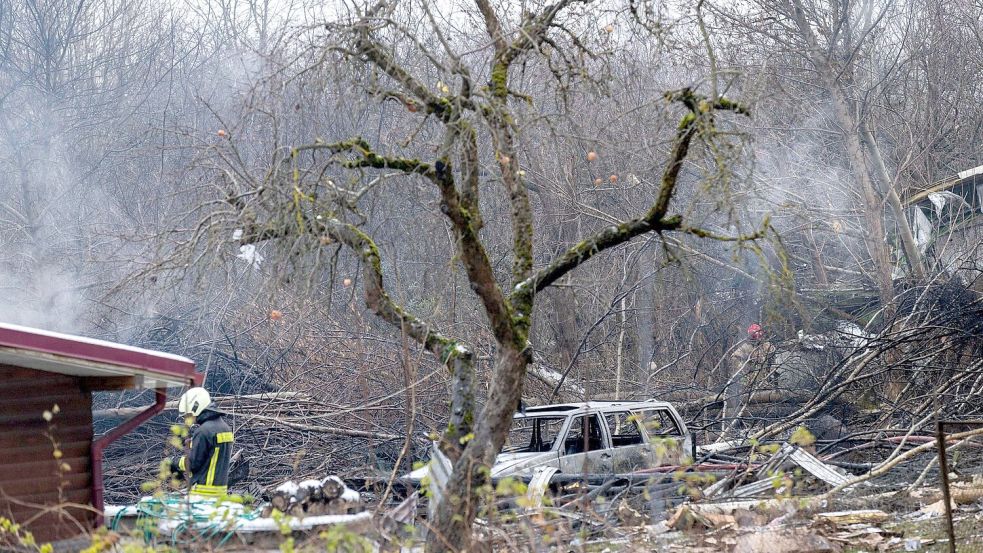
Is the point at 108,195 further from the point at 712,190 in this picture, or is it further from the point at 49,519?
the point at 712,190

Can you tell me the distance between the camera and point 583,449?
11734 mm

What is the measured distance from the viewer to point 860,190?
19.0 meters

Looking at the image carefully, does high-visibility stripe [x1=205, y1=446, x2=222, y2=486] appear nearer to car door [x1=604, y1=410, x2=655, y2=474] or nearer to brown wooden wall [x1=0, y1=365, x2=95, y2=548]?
brown wooden wall [x1=0, y1=365, x2=95, y2=548]

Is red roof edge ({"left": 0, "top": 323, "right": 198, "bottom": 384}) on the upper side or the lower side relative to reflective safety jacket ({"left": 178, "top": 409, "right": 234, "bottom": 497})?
upper

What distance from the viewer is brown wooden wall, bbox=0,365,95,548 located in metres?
7.53

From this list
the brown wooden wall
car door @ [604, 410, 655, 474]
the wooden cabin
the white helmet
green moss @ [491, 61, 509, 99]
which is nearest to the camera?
the wooden cabin

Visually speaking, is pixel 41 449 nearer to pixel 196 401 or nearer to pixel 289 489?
pixel 196 401

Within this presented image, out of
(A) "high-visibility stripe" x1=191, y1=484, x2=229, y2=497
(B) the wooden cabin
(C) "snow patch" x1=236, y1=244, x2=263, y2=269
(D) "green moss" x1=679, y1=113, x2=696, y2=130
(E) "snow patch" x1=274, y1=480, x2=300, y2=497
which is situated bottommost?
(E) "snow patch" x1=274, y1=480, x2=300, y2=497

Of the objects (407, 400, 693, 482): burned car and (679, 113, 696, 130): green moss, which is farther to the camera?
(407, 400, 693, 482): burned car

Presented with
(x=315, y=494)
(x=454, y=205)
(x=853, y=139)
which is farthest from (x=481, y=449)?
(x=853, y=139)

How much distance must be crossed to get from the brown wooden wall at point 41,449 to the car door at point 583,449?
5.40 metres

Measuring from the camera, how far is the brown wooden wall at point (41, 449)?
296 inches

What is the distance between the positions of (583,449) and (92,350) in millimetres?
6191

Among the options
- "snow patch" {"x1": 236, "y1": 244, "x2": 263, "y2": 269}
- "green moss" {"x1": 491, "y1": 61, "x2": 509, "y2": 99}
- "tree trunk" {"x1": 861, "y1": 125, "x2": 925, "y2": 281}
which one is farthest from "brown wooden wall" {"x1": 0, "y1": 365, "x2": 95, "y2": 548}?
"tree trunk" {"x1": 861, "y1": 125, "x2": 925, "y2": 281}
